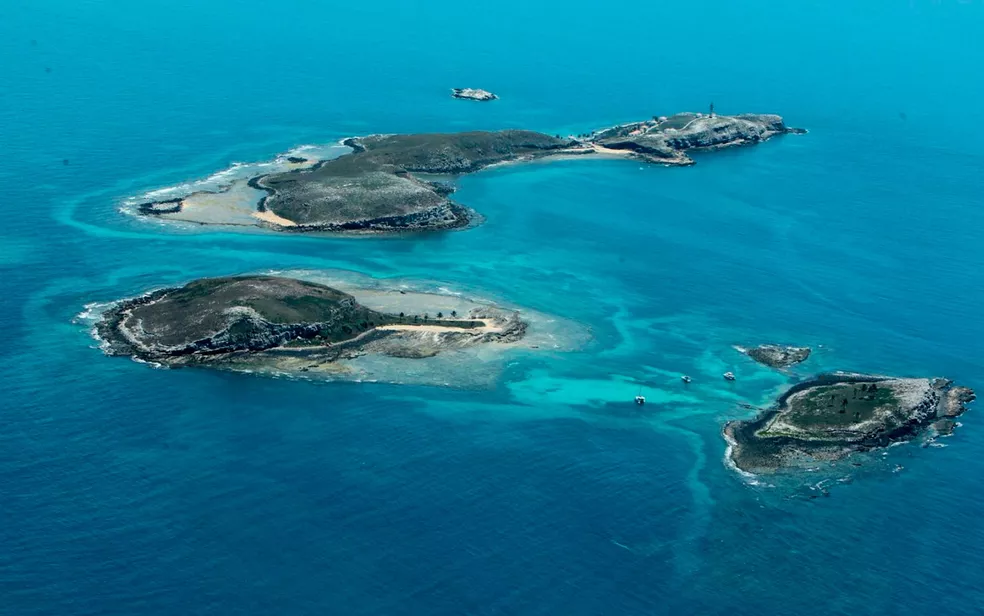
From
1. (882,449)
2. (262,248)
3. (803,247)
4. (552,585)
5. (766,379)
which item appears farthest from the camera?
(803,247)

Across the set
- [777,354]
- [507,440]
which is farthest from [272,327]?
[777,354]

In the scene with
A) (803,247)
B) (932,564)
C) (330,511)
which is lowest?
(932,564)

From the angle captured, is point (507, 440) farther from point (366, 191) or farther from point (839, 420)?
point (366, 191)

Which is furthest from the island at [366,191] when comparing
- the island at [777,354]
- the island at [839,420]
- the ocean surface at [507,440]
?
the island at [839,420]

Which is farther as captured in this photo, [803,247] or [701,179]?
[701,179]

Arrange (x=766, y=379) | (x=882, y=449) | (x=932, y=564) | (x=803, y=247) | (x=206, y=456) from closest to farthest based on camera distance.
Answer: (x=932, y=564)
(x=206, y=456)
(x=882, y=449)
(x=766, y=379)
(x=803, y=247)

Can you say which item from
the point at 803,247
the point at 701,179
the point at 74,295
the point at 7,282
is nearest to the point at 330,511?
the point at 74,295

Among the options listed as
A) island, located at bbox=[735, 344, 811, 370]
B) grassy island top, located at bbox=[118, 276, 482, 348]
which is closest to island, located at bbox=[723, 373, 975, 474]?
island, located at bbox=[735, 344, 811, 370]

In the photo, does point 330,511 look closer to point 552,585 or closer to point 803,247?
point 552,585
